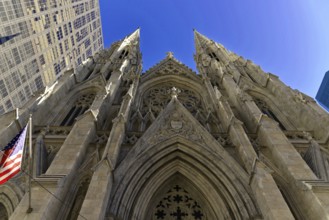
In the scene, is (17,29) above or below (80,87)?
above

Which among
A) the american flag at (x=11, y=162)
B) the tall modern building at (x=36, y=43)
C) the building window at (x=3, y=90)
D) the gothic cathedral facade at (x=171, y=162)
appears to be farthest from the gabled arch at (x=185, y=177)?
the building window at (x=3, y=90)

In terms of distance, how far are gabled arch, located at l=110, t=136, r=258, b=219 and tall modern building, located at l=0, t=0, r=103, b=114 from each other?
388 inches

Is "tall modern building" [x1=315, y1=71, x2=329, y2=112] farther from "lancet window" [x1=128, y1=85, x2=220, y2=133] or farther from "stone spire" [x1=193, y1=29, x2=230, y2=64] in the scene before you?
"lancet window" [x1=128, y1=85, x2=220, y2=133]

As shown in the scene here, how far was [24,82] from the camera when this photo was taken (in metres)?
27.7

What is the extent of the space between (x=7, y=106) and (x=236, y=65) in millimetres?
21989

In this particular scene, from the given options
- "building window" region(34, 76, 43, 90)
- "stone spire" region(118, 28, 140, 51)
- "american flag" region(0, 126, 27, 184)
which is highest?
"stone spire" region(118, 28, 140, 51)

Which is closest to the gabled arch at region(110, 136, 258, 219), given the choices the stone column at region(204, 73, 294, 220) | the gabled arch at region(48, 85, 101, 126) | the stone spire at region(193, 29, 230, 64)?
the stone column at region(204, 73, 294, 220)

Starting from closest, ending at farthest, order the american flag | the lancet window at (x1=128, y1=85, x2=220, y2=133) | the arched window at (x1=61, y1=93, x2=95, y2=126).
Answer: the american flag → the lancet window at (x1=128, y1=85, x2=220, y2=133) → the arched window at (x1=61, y1=93, x2=95, y2=126)

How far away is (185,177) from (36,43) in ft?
85.5

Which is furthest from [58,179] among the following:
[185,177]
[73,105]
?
[73,105]

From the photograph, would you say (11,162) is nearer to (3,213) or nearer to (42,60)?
(3,213)

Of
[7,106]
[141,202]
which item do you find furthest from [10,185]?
[7,106]

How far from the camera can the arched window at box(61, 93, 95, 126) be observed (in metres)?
15.6

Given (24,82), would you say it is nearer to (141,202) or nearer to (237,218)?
(141,202)
